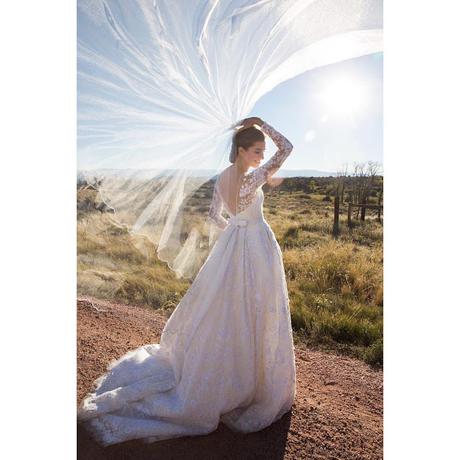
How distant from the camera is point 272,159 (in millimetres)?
1677

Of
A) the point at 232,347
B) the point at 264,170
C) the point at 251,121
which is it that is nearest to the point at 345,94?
the point at 251,121

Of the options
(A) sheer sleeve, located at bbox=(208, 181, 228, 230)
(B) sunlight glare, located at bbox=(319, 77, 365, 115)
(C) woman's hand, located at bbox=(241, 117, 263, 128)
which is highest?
(B) sunlight glare, located at bbox=(319, 77, 365, 115)

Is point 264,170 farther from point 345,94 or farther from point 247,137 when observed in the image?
point 345,94

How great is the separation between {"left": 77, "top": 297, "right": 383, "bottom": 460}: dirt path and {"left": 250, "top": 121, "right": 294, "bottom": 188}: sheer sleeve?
1.00 meters

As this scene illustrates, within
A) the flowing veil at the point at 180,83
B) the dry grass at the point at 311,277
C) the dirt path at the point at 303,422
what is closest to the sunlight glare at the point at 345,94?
the flowing veil at the point at 180,83

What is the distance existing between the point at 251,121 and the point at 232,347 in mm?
900

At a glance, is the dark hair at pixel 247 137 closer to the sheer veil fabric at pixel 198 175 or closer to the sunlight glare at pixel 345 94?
the sheer veil fabric at pixel 198 175

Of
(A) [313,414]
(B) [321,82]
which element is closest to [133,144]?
(B) [321,82]

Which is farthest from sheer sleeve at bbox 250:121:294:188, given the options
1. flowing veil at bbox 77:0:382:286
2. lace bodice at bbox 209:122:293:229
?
flowing veil at bbox 77:0:382:286

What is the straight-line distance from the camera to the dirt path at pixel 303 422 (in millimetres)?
1644

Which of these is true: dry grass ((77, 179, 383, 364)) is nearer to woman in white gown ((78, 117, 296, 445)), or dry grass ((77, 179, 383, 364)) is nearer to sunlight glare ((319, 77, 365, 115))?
woman in white gown ((78, 117, 296, 445))

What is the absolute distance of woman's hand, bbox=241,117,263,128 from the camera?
1.71m
